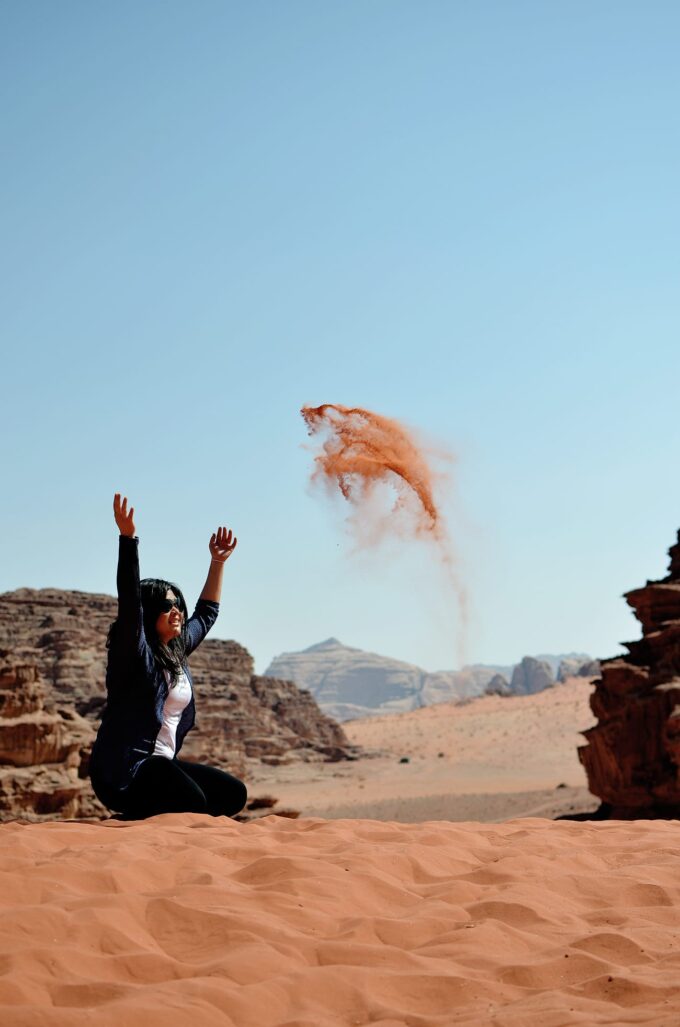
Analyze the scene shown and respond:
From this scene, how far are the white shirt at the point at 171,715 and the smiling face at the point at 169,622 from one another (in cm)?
24

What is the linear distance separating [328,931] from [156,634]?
9.48 ft

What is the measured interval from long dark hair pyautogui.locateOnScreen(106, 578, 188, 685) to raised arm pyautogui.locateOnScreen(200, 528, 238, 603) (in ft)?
2.13

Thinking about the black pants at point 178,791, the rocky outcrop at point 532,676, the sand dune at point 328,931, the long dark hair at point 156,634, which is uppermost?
the rocky outcrop at point 532,676

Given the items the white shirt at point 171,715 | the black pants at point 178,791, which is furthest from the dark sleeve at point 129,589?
the black pants at point 178,791

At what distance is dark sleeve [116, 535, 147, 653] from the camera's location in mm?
5910

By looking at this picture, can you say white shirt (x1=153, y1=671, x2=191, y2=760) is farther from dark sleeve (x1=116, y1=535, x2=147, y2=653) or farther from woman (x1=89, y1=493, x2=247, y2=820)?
dark sleeve (x1=116, y1=535, x2=147, y2=653)

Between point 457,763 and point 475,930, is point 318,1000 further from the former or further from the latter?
point 457,763

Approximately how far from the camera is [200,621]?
7113mm

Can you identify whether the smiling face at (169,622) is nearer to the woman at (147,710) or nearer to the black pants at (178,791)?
the woman at (147,710)

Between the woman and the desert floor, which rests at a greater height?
the woman

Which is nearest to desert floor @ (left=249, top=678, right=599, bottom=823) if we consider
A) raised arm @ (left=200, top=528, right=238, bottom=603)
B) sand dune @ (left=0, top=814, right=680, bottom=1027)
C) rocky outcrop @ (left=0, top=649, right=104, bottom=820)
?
rocky outcrop @ (left=0, top=649, right=104, bottom=820)

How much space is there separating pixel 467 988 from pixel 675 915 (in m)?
1.31

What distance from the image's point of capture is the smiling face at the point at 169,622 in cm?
654

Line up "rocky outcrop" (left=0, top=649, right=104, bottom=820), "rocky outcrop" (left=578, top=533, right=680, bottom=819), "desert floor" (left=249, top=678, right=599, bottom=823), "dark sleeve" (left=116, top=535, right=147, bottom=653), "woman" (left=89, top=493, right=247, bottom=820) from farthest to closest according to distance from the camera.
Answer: "desert floor" (left=249, top=678, right=599, bottom=823), "rocky outcrop" (left=578, top=533, right=680, bottom=819), "rocky outcrop" (left=0, top=649, right=104, bottom=820), "woman" (left=89, top=493, right=247, bottom=820), "dark sleeve" (left=116, top=535, right=147, bottom=653)
